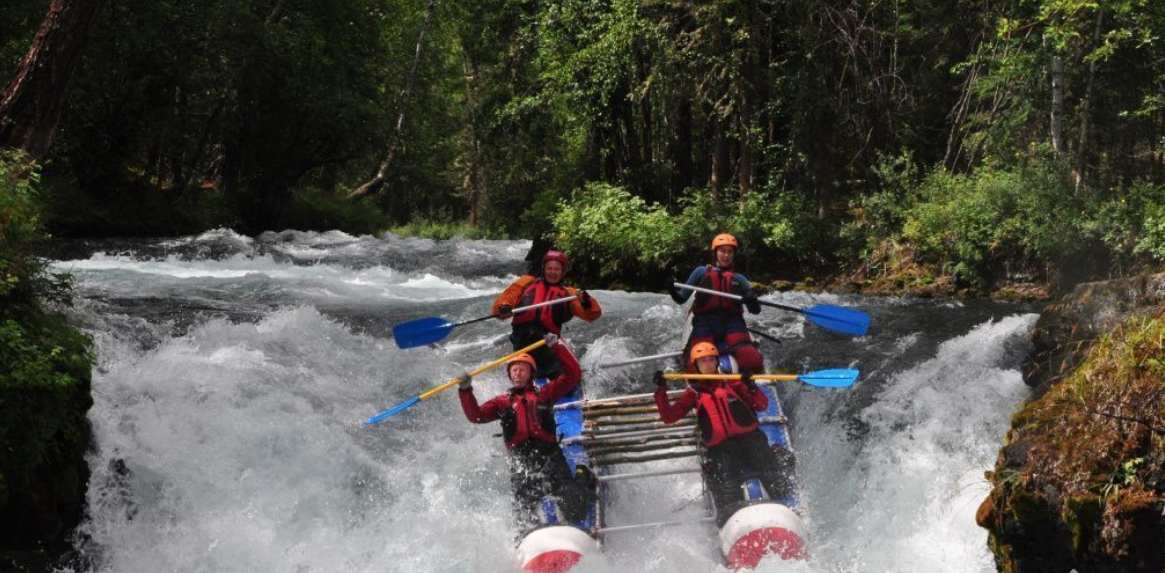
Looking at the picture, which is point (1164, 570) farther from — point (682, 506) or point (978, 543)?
point (682, 506)

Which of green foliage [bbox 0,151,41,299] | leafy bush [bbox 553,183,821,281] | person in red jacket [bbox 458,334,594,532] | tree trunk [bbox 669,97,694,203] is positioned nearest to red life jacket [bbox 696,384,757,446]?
person in red jacket [bbox 458,334,594,532]

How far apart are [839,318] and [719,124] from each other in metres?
9.57

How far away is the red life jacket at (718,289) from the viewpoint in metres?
7.70

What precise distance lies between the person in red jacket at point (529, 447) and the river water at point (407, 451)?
0.32 meters

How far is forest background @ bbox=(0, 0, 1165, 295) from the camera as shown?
1317 cm

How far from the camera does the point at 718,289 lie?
7754 mm

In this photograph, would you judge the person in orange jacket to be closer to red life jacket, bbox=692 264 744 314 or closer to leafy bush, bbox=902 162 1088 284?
red life jacket, bbox=692 264 744 314

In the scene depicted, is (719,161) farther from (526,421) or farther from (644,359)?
(526,421)

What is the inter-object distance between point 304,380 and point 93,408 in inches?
70.6

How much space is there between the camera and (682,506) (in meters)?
7.04

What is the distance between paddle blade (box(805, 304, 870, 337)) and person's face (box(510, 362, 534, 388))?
2.33 metres

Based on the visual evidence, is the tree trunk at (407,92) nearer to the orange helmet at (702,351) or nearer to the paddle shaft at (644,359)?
the paddle shaft at (644,359)

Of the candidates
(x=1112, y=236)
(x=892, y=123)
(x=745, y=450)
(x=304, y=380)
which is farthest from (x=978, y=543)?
(x=892, y=123)

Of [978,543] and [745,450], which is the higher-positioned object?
[745,450]
